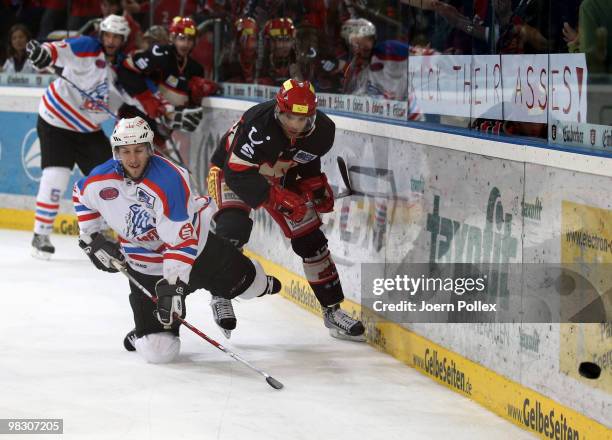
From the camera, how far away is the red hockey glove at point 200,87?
7.45 meters

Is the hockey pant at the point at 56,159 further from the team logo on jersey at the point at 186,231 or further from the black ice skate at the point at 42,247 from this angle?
the team logo on jersey at the point at 186,231

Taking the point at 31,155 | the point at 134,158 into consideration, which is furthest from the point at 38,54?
the point at 134,158

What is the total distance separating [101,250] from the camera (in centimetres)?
462

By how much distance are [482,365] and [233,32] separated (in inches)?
151

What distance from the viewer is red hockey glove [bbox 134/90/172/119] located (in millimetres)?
7367

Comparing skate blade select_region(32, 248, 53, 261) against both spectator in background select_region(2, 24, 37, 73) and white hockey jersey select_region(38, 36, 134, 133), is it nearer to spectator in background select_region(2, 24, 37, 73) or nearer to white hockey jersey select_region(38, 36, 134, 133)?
white hockey jersey select_region(38, 36, 134, 133)

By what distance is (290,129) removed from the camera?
4.81 m

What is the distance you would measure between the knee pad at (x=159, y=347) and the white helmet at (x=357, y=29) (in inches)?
71.1

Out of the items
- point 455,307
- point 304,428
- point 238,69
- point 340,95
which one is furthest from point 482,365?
point 238,69

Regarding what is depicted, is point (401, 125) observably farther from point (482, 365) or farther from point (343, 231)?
point (482, 365)

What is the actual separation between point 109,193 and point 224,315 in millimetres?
827

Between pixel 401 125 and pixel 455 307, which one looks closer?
pixel 455 307

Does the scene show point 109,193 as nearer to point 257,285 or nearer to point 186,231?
point 186,231

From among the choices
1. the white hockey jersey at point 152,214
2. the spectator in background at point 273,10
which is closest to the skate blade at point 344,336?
the white hockey jersey at point 152,214
